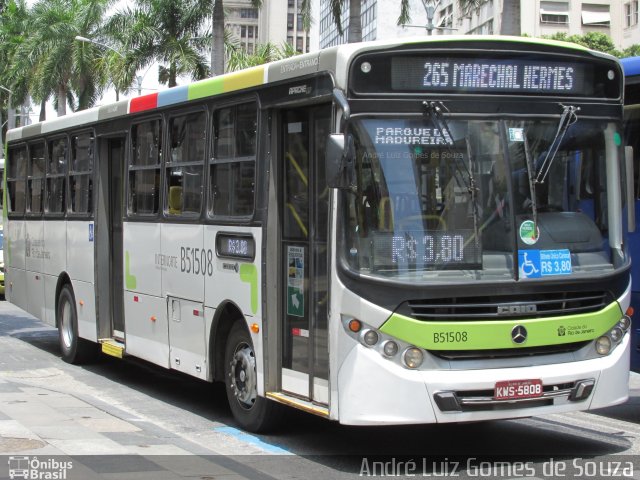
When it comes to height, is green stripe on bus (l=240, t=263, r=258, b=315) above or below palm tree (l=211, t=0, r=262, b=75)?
below

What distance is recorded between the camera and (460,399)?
746cm

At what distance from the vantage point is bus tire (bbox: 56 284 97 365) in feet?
46.8

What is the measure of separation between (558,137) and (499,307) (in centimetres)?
148

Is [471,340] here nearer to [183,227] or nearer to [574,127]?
[574,127]

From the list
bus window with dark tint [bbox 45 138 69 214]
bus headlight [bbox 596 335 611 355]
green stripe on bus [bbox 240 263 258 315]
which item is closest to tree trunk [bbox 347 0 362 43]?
bus window with dark tint [bbox 45 138 69 214]

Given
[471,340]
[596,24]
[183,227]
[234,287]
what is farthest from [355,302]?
[596,24]

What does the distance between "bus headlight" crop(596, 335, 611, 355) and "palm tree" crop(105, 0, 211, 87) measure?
31971 millimetres

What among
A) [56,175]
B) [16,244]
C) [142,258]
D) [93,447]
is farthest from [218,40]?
[93,447]

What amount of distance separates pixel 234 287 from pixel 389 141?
8.33ft

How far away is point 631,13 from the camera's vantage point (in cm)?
6488

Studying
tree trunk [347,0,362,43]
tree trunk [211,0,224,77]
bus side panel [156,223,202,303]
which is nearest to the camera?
bus side panel [156,223,202,303]

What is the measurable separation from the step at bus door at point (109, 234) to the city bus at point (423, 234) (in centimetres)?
355

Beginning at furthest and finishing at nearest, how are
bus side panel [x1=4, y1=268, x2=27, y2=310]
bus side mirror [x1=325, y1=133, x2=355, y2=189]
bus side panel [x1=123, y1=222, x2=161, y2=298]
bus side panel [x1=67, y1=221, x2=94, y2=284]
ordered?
bus side panel [x1=4, y1=268, x2=27, y2=310]
bus side panel [x1=67, y1=221, x2=94, y2=284]
bus side panel [x1=123, y1=222, x2=161, y2=298]
bus side mirror [x1=325, y1=133, x2=355, y2=189]

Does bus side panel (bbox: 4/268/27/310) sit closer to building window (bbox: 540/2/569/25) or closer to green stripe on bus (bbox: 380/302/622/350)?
green stripe on bus (bbox: 380/302/622/350)
